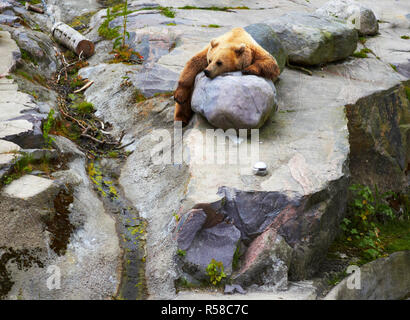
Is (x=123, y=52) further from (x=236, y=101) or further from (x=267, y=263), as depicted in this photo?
(x=267, y=263)

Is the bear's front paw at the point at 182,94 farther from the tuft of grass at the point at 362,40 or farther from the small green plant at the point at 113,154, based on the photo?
the tuft of grass at the point at 362,40

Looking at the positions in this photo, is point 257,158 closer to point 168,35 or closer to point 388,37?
point 168,35

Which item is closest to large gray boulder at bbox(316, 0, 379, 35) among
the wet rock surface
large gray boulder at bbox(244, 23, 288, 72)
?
the wet rock surface

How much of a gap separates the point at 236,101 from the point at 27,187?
2845 millimetres

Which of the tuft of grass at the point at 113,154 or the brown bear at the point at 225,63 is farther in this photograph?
the tuft of grass at the point at 113,154

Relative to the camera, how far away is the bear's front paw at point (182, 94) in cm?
674

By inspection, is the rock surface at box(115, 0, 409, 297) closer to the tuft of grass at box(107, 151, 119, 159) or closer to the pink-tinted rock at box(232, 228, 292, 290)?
the pink-tinted rock at box(232, 228, 292, 290)

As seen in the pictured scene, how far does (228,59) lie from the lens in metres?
6.18

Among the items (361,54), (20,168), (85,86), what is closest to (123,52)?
(85,86)

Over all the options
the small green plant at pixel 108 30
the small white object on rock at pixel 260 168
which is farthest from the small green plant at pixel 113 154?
the small green plant at pixel 108 30

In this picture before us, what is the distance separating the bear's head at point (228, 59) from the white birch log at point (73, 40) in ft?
17.9

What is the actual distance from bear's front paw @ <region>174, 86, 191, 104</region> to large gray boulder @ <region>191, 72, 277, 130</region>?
0.53 metres

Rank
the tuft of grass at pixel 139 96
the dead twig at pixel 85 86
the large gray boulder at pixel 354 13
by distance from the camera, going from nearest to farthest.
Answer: the tuft of grass at pixel 139 96 → the dead twig at pixel 85 86 → the large gray boulder at pixel 354 13

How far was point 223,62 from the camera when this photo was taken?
616cm
